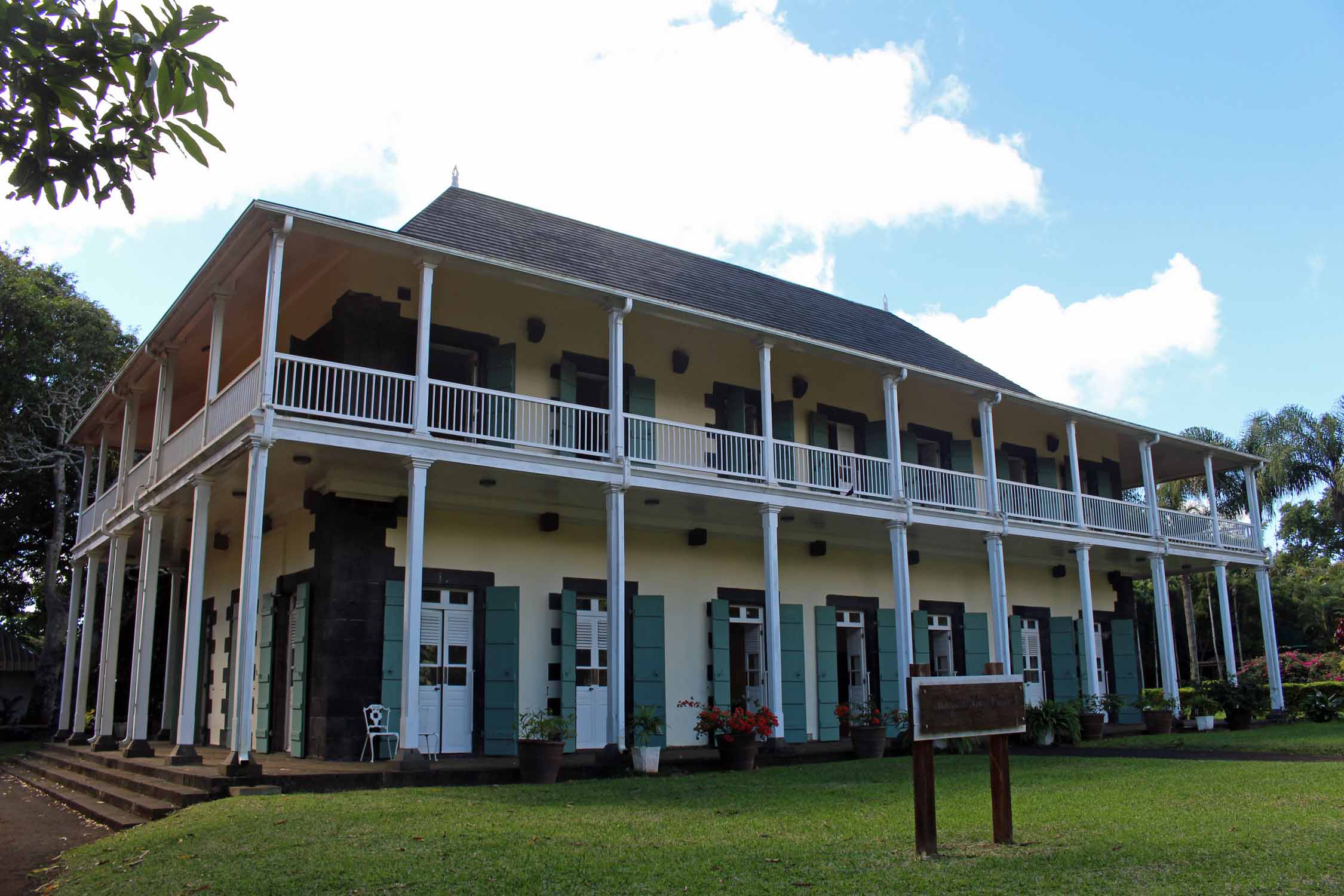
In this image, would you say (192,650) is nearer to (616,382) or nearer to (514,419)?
(514,419)

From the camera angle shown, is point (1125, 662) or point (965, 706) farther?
point (1125, 662)

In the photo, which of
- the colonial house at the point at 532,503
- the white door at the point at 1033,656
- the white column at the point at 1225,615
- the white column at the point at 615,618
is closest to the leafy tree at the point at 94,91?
the colonial house at the point at 532,503

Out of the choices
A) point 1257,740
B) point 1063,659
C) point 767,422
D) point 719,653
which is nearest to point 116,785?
point 719,653

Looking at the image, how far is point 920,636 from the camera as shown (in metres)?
→ 17.7

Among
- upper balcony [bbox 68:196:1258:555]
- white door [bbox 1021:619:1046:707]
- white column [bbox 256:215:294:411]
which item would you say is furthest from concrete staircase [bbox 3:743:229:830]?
white door [bbox 1021:619:1046:707]

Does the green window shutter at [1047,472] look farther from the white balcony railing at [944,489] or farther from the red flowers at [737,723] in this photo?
the red flowers at [737,723]

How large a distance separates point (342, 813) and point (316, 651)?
4.91 m

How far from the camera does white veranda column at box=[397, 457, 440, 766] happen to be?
1031cm

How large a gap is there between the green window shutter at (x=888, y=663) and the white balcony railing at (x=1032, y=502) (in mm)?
2604

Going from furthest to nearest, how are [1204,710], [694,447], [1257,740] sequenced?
[1204,710]
[1257,740]
[694,447]

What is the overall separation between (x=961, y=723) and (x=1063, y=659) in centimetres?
1502

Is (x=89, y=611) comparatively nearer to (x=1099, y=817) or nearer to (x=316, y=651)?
(x=316, y=651)

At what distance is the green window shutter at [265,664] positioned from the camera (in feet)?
44.2

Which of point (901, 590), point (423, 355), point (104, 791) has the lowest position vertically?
point (104, 791)
